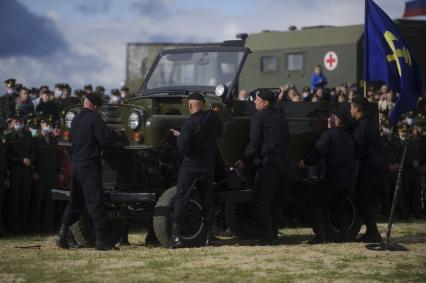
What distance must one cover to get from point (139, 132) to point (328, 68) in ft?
52.4

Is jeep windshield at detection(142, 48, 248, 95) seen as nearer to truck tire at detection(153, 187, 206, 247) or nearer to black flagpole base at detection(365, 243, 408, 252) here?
truck tire at detection(153, 187, 206, 247)

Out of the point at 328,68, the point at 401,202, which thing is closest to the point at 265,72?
the point at 328,68

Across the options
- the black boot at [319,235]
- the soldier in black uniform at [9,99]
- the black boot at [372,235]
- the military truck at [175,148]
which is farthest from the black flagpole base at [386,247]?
the soldier in black uniform at [9,99]

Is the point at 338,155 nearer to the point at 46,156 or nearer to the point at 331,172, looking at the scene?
the point at 331,172

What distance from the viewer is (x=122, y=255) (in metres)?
12.0

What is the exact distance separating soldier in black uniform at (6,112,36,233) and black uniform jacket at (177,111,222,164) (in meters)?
4.17

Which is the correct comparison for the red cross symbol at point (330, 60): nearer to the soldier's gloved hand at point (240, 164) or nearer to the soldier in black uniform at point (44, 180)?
the soldier in black uniform at point (44, 180)

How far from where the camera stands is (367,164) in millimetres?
14125

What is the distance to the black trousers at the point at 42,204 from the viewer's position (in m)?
16.3

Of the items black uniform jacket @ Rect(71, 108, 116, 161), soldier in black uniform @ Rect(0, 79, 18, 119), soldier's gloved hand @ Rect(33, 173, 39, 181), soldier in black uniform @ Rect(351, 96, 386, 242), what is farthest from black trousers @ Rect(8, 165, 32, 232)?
soldier in black uniform @ Rect(351, 96, 386, 242)

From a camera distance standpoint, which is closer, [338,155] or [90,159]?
[90,159]

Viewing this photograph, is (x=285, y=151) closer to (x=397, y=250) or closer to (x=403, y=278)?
(x=397, y=250)

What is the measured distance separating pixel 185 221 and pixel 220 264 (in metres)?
1.89

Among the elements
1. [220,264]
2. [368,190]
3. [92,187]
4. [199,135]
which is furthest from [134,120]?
[368,190]
